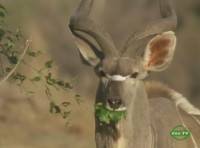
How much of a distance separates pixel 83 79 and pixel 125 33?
2.40m

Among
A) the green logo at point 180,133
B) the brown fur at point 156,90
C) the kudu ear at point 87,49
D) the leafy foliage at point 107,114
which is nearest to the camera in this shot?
the leafy foliage at point 107,114

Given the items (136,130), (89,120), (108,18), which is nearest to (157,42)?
(136,130)

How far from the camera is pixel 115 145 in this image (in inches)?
289

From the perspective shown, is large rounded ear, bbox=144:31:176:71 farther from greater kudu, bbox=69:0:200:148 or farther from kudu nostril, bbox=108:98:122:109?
kudu nostril, bbox=108:98:122:109

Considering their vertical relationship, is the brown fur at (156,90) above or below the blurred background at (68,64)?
below

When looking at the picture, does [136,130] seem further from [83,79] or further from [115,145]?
[83,79]

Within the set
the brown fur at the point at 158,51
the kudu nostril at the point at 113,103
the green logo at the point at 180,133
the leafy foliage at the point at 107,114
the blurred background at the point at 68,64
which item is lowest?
the leafy foliage at the point at 107,114

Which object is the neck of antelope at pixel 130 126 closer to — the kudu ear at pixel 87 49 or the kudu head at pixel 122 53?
the kudu head at pixel 122 53

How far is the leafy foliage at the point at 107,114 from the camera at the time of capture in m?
7.12

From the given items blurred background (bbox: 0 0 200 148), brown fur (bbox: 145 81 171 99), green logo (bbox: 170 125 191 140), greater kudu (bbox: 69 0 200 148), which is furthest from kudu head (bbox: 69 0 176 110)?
blurred background (bbox: 0 0 200 148)

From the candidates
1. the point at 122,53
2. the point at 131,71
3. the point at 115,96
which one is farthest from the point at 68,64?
the point at 115,96

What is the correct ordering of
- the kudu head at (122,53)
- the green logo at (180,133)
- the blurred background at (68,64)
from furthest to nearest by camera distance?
the blurred background at (68,64) → the green logo at (180,133) → the kudu head at (122,53)

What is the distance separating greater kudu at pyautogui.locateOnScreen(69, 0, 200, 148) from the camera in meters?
7.29

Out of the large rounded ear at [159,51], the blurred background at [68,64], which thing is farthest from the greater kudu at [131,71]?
the blurred background at [68,64]
